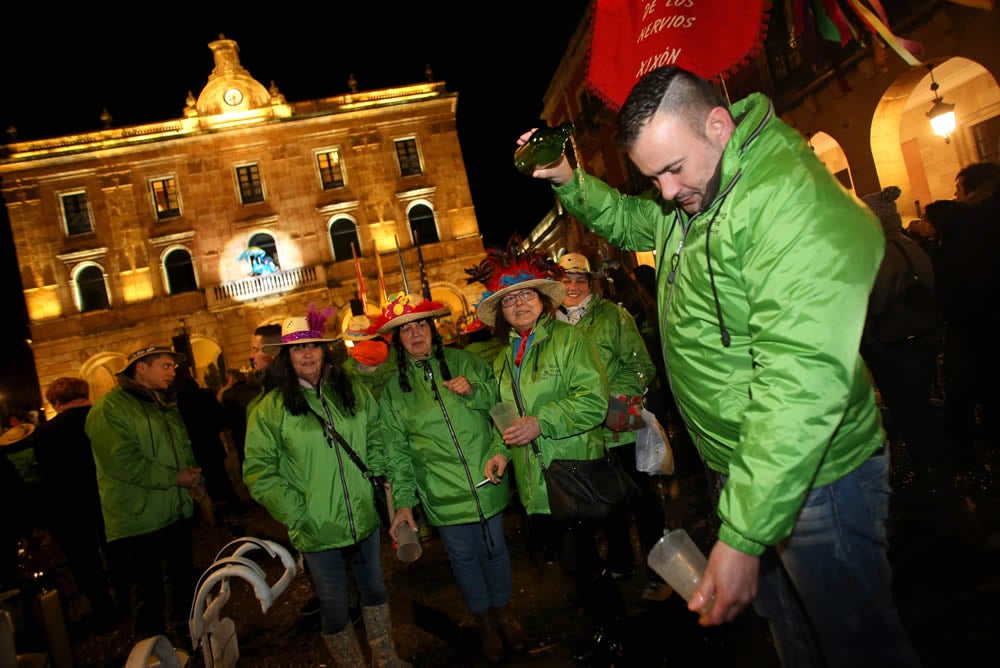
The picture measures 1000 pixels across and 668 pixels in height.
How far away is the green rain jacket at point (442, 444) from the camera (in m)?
3.50

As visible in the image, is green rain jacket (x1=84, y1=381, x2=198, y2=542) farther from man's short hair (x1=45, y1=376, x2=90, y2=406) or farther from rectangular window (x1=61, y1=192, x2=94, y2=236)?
rectangular window (x1=61, y1=192, x2=94, y2=236)

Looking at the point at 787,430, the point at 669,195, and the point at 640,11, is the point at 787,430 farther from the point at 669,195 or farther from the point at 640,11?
the point at 640,11

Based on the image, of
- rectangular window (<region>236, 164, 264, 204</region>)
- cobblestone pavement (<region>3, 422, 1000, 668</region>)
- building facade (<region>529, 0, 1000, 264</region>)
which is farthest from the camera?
rectangular window (<region>236, 164, 264, 204</region>)

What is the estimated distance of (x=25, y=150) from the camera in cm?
2720

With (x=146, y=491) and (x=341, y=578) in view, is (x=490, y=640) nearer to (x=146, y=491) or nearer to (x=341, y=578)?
(x=341, y=578)

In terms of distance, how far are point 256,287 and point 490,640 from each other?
88.1 ft

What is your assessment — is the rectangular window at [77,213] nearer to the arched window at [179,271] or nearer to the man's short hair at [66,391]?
the arched window at [179,271]

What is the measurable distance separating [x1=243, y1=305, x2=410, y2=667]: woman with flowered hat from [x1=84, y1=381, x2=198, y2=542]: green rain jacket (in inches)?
54.1

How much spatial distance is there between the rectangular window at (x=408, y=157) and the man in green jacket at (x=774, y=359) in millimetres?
29432

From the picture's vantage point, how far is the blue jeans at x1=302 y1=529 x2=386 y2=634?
11.0ft

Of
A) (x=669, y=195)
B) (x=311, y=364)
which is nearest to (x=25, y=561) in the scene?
(x=311, y=364)

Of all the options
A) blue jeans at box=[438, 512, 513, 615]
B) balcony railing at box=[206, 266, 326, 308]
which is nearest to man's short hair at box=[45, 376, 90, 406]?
blue jeans at box=[438, 512, 513, 615]

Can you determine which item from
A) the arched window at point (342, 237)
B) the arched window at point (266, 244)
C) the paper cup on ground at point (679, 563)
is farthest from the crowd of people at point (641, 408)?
the arched window at point (266, 244)

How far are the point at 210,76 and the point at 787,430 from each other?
1384 inches
